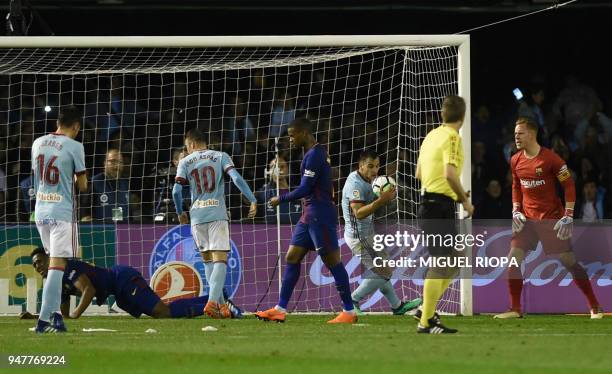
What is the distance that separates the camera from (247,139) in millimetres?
19312

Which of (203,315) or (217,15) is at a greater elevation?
(217,15)

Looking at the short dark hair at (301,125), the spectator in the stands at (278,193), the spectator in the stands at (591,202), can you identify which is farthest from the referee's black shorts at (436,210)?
the spectator in the stands at (591,202)

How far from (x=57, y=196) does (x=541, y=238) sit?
5.72 meters

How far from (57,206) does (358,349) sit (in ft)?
12.0

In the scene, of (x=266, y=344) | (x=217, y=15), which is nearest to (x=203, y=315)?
(x=266, y=344)

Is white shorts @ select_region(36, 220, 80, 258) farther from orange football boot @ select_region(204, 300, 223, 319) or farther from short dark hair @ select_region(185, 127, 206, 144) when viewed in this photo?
short dark hair @ select_region(185, 127, 206, 144)

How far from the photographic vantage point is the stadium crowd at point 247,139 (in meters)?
17.8

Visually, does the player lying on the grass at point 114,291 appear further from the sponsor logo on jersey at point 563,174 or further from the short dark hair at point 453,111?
the short dark hair at point 453,111

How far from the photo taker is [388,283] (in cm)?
1576

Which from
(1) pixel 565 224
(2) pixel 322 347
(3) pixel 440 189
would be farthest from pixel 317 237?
(2) pixel 322 347

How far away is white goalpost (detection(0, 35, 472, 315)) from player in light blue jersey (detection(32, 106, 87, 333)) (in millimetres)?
3513

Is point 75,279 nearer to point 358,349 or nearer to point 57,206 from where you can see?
point 57,206

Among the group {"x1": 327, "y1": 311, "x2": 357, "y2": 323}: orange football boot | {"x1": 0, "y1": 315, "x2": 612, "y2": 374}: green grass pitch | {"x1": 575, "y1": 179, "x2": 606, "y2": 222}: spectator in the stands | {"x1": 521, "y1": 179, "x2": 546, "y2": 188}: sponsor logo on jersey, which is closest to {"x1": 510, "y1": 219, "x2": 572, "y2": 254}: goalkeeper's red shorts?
{"x1": 521, "y1": 179, "x2": 546, "y2": 188}: sponsor logo on jersey

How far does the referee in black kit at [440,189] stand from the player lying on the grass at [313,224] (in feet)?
5.95
